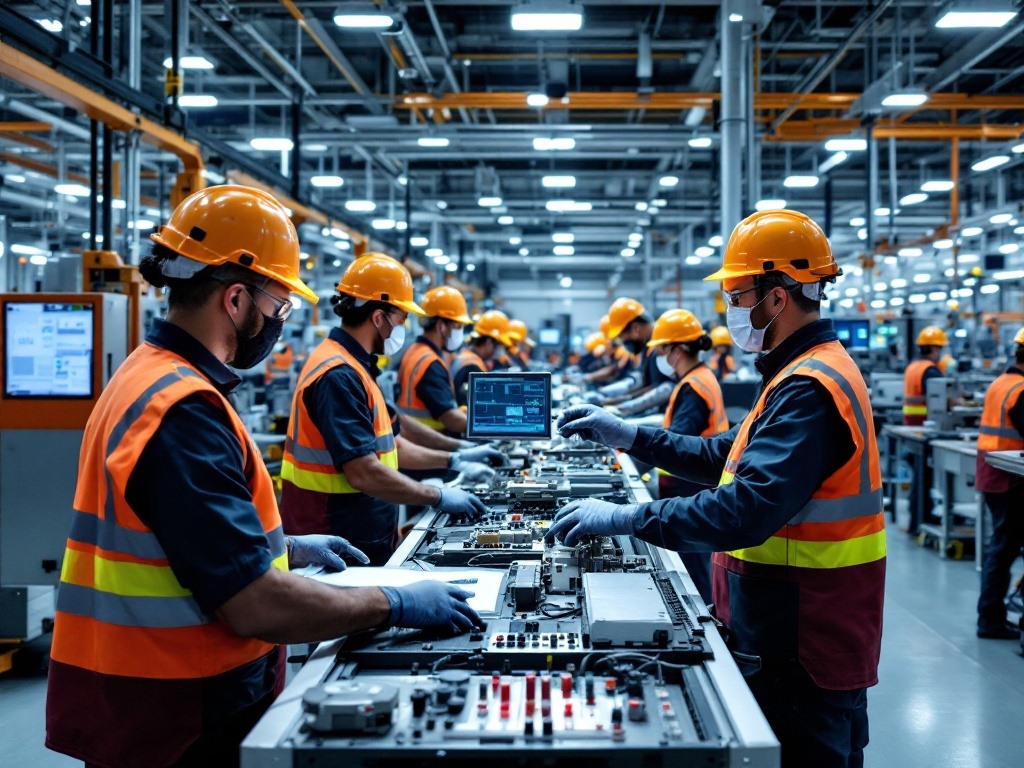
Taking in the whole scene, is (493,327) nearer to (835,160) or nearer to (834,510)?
(835,160)

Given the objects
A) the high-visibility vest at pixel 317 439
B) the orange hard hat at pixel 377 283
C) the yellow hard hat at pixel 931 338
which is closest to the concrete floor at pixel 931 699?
the high-visibility vest at pixel 317 439

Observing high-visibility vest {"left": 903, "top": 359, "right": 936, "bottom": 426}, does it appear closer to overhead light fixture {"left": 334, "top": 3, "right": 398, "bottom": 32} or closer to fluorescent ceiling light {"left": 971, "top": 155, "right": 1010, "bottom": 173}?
fluorescent ceiling light {"left": 971, "top": 155, "right": 1010, "bottom": 173}

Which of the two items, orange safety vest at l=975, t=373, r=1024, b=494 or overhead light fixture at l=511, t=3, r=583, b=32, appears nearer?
orange safety vest at l=975, t=373, r=1024, b=494

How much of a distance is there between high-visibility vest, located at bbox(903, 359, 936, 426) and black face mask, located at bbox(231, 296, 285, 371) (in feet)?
28.5

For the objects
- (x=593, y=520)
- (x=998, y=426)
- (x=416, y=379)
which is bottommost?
(x=593, y=520)

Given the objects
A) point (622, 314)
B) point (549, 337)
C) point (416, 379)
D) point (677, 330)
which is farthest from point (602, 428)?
point (549, 337)

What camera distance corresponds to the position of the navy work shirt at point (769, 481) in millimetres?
1969

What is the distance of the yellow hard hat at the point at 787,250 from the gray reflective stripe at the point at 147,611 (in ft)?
5.46

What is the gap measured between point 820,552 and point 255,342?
1470mm

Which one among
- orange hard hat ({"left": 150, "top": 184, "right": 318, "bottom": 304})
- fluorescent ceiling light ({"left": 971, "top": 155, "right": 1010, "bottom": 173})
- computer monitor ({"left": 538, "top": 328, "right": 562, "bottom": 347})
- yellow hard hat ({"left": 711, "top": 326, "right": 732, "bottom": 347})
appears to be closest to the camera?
orange hard hat ({"left": 150, "top": 184, "right": 318, "bottom": 304})

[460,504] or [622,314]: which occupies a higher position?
[622,314]

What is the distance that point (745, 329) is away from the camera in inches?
94.5

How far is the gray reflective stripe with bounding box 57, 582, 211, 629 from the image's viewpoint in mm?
1539

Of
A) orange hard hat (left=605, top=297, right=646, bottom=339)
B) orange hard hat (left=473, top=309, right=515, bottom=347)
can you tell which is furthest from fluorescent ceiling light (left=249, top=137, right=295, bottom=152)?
orange hard hat (left=605, top=297, right=646, bottom=339)
